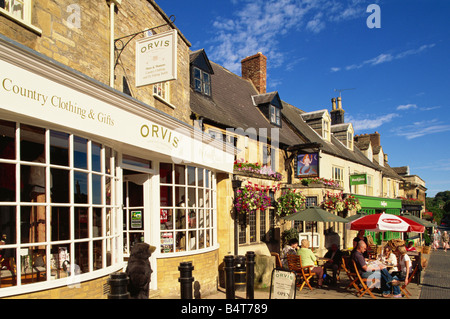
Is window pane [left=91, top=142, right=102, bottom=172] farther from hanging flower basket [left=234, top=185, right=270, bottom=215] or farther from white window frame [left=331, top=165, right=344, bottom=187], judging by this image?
white window frame [left=331, top=165, right=344, bottom=187]

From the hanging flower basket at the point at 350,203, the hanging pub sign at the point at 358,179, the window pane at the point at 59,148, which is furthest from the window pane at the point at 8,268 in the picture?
the hanging pub sign at the point at 358,179

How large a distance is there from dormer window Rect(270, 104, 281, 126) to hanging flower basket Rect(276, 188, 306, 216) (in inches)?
258

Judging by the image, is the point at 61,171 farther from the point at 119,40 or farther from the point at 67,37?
the point at 119,40

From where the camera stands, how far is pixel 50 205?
5.20 m

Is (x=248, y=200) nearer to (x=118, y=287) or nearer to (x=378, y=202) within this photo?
(x=118, y=287)

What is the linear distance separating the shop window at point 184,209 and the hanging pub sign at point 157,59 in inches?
82.0

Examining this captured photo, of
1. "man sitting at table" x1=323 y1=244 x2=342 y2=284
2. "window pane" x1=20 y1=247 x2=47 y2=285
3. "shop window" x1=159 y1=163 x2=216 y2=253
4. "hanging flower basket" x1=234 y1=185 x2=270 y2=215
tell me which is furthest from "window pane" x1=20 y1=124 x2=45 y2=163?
"man sitting at table" x1=323 y1=244 x2=342 y2=284

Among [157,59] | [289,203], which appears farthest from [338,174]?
[157,59]

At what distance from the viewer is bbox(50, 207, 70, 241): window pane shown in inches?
207

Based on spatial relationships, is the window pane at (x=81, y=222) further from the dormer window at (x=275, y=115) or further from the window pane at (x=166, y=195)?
the dormer window at (x=275, y=115)

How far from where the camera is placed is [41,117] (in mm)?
5027

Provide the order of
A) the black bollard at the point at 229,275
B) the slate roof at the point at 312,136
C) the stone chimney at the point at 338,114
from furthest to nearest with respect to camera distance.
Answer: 1. the stone chimney at the point at 338,114
2. the slate roof at the point at 312,136
3. the black bollard at the point at 229,275

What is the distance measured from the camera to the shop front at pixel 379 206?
85.2ft

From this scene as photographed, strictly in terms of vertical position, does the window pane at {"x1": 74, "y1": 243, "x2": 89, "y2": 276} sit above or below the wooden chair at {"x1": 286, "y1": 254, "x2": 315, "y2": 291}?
above
